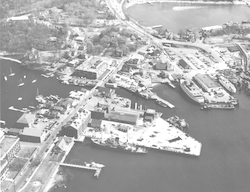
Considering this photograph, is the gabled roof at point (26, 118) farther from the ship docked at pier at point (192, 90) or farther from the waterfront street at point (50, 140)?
the ship docked at pier at point (192, 90)

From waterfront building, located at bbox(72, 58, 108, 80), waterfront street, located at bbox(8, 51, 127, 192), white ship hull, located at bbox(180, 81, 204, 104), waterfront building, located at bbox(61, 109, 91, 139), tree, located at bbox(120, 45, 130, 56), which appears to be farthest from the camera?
tree, located at bbox(120, 45, 130, 56)

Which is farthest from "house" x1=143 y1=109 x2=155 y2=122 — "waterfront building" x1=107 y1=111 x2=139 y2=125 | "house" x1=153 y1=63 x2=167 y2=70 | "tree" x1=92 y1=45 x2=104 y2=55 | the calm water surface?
the calm water surface

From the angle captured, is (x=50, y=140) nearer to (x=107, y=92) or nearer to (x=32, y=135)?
(x=32, y=135)

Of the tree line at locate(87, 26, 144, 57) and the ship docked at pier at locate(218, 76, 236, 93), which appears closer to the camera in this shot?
the ship docked at pier at locate(218, 76, 236, 93)

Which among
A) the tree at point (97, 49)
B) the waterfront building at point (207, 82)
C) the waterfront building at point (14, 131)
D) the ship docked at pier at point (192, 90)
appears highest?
the tree at point (97, 49)

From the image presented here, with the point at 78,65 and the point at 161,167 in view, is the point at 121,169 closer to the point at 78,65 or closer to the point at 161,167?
the point at 161,167

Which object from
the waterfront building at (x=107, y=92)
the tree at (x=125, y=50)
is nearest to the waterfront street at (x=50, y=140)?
the waterfront building at (x=107, y=92)

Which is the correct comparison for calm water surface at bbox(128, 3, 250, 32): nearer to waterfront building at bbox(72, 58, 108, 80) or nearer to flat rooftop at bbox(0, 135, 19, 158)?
waterfront building at bbox(72, 58, 108, 80)
